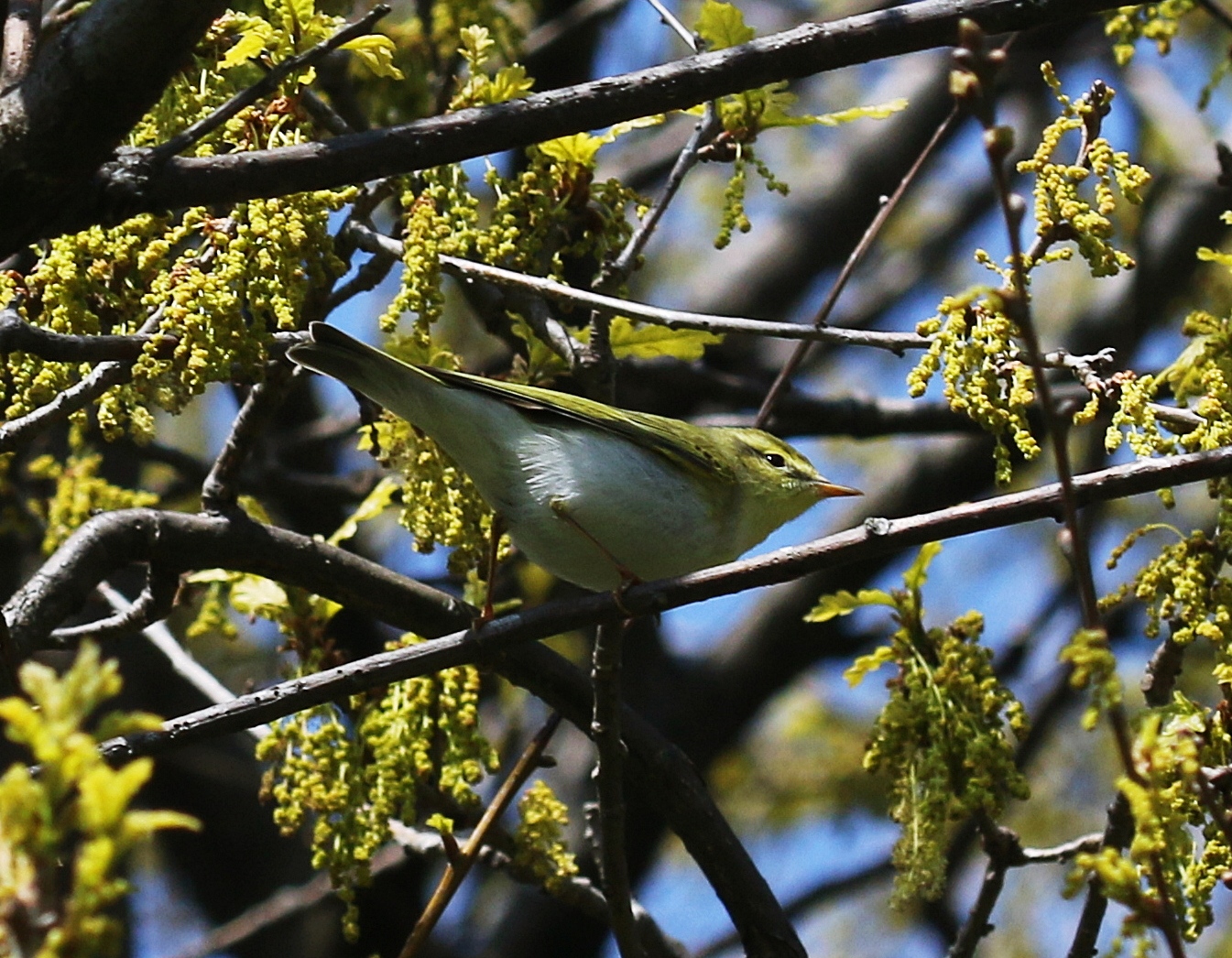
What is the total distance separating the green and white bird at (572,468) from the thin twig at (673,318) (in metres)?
0.31

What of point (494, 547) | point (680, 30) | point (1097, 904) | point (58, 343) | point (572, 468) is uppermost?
point (680, 30)

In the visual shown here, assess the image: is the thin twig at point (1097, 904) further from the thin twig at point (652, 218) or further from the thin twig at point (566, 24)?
the thin twig at point (566, 24)

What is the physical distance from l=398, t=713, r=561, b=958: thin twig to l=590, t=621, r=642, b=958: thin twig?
0.79 ft

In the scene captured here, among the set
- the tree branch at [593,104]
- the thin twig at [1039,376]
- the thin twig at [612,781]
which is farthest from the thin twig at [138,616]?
the thin twig at [1039,376]

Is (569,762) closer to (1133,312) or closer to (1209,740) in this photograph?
(1133,312)

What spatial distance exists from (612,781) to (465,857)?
40 centimetres

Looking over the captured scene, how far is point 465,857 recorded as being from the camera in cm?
342

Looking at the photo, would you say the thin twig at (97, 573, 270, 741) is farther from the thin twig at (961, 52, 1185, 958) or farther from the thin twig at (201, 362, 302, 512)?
the thin twig at (961, 52, 1185, 958)

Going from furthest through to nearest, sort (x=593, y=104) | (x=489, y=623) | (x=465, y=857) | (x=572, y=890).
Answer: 1. (x=572, y=890)
2. (x=465, y=857)
3. (x=489, y=623)
4. (x=593, y=104)

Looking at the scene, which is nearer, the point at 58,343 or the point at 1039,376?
the point at 1039,376

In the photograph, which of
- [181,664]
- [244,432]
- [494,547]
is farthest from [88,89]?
[181,664]

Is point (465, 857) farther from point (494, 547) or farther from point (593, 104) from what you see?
point (593, 104)

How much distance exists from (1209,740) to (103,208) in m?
2.09

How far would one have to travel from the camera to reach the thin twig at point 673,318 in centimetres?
Result: 273
